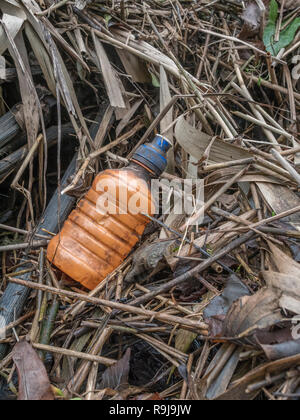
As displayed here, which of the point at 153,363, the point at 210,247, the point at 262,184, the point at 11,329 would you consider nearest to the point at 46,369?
the point at 11,329

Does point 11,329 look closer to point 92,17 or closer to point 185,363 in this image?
point 185,363

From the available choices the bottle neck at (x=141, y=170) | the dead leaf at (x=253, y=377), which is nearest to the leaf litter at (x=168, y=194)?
the dead leaf at (x=253, y=377)

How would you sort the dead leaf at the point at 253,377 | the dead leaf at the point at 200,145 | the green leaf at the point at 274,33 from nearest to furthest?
the dead leaf at the point at 253,377 → the dead leaf at the point at 200,145 → the green leaf at the point at 274,33

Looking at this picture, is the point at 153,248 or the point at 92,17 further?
the point at 92,17

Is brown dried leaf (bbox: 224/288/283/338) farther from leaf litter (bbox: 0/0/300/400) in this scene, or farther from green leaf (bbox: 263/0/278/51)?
green leaf (bbox: 263/0/278/51)

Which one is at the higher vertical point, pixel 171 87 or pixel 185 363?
pixel 171 87

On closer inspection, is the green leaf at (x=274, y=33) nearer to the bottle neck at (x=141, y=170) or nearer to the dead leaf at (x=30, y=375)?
the bottle neck at (x=141, y=170)

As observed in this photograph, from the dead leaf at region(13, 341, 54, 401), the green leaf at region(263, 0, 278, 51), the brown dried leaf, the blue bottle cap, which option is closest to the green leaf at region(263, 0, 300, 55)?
the green leaf at region(263, 0, 278, 51)

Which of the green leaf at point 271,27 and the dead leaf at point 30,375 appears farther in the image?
the green leaf at point 271,27
